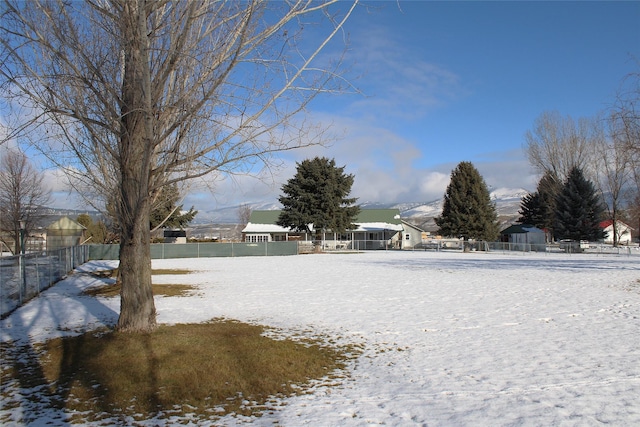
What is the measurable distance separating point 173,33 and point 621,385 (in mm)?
7666

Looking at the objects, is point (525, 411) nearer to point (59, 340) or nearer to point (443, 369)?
point (443, 369)

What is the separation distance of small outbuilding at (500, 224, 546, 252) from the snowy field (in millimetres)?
27342

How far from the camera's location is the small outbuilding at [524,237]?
43.4m

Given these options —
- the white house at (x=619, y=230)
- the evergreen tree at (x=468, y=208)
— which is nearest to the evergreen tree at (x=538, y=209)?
the white house at (x=619, y=230)

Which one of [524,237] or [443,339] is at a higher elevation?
[524,237]

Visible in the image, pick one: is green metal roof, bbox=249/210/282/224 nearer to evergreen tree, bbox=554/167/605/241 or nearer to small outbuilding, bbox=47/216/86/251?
small outbuilding, bbox=47/216/86/251

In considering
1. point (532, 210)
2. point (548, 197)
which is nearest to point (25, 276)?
point (548, 197)

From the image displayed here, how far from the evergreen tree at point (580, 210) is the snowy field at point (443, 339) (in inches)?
1245

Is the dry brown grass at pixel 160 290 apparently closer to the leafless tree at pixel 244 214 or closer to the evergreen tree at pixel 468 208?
the evergreen tree at pixel 468 208

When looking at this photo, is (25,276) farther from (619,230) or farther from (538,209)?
(619,230)

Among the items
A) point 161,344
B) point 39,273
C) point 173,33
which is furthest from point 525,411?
point 39,273

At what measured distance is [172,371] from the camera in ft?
19.8

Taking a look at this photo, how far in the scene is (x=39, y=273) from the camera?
580 inches

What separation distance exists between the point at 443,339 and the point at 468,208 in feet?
145
